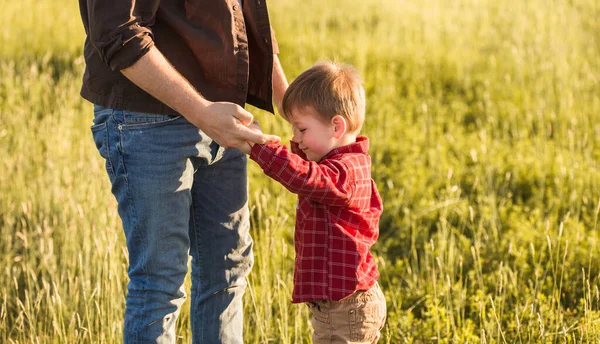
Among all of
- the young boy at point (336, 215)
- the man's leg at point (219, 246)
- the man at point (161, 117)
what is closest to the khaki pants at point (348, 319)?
the young boy at point (336, 215)

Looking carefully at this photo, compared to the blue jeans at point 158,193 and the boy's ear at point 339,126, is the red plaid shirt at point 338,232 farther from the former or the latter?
the blue jeans at point 158,193

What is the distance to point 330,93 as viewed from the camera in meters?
2.75

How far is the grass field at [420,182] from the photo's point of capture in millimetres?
3756

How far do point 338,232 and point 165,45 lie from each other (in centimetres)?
93

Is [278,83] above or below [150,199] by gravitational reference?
above

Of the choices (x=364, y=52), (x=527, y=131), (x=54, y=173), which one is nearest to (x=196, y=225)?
(x=54, y=173)

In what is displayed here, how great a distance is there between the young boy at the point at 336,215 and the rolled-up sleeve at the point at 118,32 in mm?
645

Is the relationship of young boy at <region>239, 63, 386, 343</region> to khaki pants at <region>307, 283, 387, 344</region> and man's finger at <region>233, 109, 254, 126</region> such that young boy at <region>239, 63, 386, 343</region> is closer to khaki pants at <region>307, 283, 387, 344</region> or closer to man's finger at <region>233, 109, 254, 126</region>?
khaki pants at <region>307, 283, 387, 344</region>

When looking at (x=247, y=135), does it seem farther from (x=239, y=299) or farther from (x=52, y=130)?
(x=52, y=130)

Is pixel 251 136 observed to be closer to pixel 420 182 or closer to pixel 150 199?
pixel 150 199

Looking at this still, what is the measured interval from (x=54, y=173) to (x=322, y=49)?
16.2 ft

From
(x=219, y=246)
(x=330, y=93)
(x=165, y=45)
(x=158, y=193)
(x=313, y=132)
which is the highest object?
(x=165, y=45)

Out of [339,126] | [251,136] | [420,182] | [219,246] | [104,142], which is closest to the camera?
[251,136]

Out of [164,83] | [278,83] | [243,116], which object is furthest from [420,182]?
[164,83]
